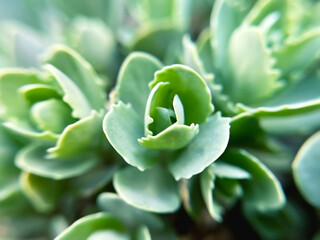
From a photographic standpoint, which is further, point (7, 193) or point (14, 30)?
point (14, 30)

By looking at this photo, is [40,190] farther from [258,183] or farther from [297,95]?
[297,95]

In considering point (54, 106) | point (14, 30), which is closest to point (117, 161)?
point (54, 106)

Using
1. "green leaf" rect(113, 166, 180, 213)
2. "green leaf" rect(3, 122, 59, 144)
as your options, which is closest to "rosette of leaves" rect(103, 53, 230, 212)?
"green leaf" rect(113, 166, 180, 213)

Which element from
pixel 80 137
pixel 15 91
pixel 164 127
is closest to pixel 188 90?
pixel 164 127

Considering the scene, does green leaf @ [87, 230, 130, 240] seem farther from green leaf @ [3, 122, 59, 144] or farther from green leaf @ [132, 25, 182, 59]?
green leaf @ [132, 25, 182, 59]

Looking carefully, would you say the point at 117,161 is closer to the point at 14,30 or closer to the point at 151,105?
the point at 151,105
